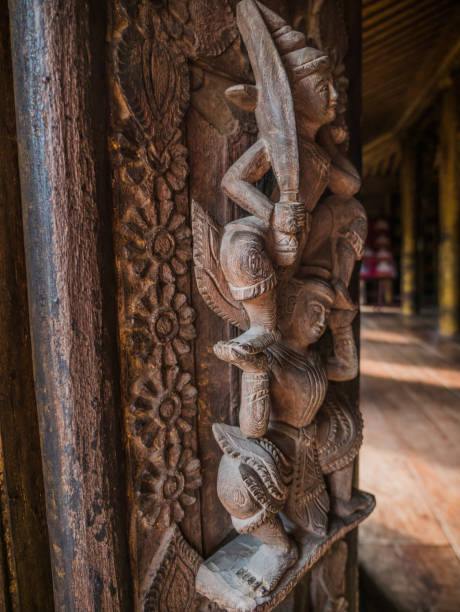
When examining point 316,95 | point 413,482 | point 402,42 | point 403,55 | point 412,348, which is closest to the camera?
point 316,95

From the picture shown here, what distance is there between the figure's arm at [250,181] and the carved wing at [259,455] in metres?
0.45

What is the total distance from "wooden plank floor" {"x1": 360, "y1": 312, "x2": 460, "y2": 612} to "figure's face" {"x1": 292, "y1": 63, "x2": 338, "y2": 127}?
175 cm

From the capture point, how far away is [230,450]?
2.62 ft

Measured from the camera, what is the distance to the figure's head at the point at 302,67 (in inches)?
30.5

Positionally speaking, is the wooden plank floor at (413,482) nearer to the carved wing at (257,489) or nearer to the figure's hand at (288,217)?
the carved wing at (257,489)

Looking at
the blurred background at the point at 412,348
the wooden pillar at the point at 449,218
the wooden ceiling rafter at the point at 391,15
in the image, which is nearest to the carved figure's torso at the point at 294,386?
the blurred background at the point at 412,348

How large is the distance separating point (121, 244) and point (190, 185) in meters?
0.21

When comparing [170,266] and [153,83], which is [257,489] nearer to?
[170,266]

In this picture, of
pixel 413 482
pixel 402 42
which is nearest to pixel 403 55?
pixel 402 42

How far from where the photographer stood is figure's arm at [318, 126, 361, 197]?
0.93 m

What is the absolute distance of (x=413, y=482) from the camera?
7.31ft

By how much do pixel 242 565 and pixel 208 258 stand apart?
0.68 m

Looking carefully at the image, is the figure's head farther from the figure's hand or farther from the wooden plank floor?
the wooden plank floor

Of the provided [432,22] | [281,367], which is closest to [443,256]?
[432,22]
